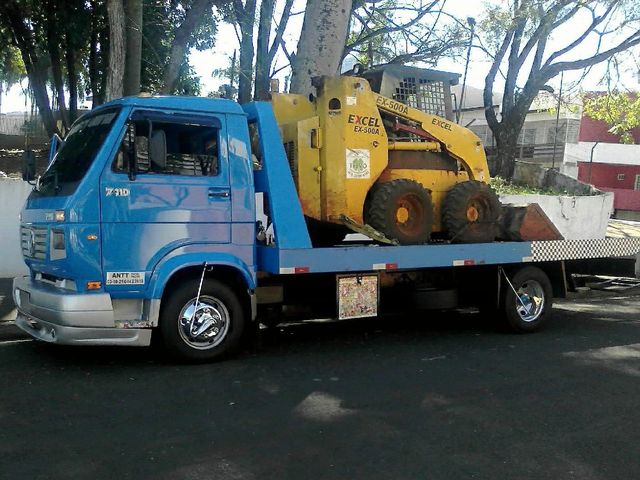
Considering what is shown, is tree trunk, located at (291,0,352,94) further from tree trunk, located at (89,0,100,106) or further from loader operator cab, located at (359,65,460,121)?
tree trunk, located at (89,0,100,106)

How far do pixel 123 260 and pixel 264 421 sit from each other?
6.91 ft

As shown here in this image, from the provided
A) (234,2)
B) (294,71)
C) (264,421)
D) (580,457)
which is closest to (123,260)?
(264,421)

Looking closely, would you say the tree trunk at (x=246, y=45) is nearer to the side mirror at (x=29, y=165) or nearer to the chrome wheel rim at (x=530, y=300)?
the side mirror at (x=29, y=165)

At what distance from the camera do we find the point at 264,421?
4.72 m

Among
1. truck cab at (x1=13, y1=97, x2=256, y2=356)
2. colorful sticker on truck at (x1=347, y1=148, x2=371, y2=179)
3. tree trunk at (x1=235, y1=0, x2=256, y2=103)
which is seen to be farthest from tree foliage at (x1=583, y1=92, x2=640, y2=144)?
truck cab at (x1=13, y1=97, x2=256, y2=356)

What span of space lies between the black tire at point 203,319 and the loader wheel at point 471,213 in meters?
2.96

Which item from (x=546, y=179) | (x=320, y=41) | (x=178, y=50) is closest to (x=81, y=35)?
(x=178, y=50)

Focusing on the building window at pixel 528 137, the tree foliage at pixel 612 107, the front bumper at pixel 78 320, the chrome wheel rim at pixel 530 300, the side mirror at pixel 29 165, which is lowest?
the chrome wheel rim at pixel 530 300

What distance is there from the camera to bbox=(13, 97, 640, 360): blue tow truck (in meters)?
5.73

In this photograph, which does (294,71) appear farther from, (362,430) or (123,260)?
(362,430)

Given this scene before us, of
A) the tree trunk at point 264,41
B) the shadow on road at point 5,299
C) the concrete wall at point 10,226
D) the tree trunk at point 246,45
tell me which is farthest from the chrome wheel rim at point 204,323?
the tree trunk at point 246,45

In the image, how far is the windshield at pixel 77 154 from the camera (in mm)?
5832

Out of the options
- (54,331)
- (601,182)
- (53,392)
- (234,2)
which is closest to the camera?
(53,392)

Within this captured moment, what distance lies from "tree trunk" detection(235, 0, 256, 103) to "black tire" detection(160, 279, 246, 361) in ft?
37.2
